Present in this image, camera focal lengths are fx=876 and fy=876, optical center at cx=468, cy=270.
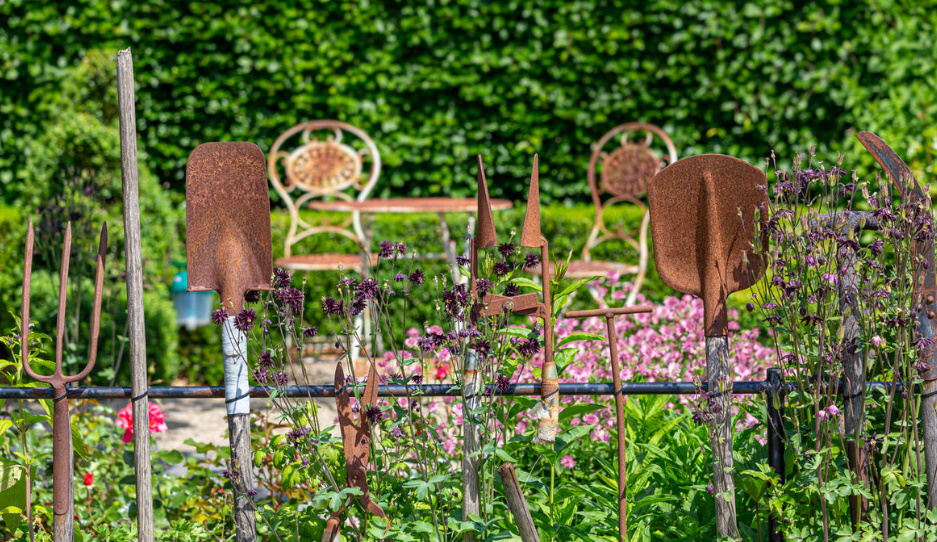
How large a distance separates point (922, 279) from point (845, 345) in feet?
0.76

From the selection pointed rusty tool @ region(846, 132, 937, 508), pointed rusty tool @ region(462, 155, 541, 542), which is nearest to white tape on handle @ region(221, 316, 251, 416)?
pointed rusty tool @ region(462, 155, 541, 542)

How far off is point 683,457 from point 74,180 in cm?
262

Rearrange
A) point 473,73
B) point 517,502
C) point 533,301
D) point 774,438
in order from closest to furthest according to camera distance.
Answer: point 517,502 < point 533,301 < point 774,438 < point 473,73

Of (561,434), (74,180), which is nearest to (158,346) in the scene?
(74,180)

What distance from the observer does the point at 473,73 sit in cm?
648

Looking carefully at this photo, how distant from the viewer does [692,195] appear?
179cm

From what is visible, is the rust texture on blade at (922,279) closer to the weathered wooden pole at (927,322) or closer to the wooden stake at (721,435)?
the weathered wooden pole at (927,322)

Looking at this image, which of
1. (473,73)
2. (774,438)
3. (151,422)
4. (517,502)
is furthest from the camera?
(473,73)

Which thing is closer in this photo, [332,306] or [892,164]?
[332,306]

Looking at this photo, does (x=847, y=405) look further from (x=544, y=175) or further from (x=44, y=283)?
(x=544, y=175)

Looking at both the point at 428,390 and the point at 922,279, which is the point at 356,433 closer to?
the point at 428,390

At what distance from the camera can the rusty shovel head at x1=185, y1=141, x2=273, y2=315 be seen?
180 centimetres

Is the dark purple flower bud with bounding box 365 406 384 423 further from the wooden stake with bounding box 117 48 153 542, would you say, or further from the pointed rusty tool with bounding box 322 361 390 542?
the wooden stake with bounding box 117 48 153 542

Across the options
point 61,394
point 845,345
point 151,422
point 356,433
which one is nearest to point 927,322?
point 845,345
